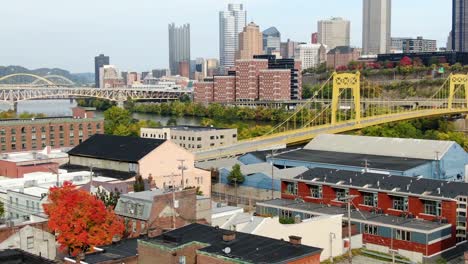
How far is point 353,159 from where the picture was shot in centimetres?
3284

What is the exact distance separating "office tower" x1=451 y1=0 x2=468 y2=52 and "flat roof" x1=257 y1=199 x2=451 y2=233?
131436 millimetres

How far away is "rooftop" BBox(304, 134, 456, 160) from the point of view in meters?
32.1

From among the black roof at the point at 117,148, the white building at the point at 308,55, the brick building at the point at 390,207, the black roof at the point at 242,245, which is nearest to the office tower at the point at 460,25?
the white building at the point at 308,55

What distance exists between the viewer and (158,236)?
1346 cm

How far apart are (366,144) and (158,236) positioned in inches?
937

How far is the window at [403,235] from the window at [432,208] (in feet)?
6.38

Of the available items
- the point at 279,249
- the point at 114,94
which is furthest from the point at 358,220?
the point at 114,94

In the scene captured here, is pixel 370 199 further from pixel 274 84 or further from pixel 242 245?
pixel 274 84

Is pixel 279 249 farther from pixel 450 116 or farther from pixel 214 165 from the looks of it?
pixel 450 116

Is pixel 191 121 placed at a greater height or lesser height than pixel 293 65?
lesser

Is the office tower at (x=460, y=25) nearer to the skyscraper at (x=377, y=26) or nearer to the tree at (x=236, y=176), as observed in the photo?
the skyscraper at (x=377, y=26)

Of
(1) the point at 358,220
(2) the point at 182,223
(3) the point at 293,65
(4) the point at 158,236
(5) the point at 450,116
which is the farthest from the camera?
(3) the point at 293,65

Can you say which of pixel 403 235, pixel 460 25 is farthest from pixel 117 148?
pixel 460 25

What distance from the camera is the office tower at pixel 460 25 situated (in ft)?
476
